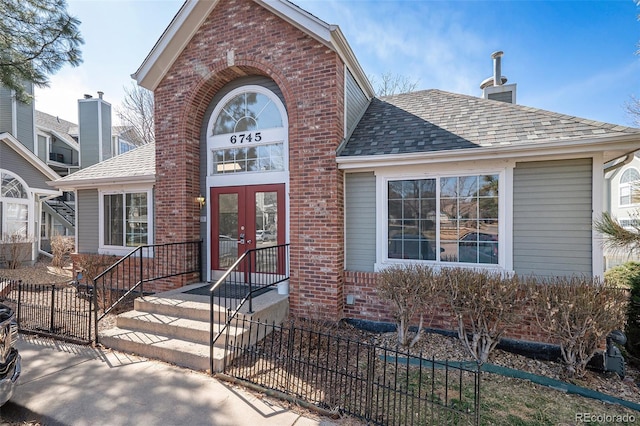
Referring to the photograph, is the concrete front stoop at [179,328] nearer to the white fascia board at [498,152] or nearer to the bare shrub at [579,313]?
the white fascia board at [498,152]

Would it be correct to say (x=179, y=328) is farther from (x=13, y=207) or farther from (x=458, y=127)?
(x=13, y=207)

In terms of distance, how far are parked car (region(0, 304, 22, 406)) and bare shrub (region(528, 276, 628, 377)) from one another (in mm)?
6504

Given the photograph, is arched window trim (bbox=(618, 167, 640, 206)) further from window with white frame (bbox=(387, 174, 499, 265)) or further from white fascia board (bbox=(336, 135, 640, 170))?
window with white frame (bbox=(387, 174, 499, 265))

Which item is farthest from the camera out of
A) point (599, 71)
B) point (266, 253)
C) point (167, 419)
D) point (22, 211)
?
point (22, 211)

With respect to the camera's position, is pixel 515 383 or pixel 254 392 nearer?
pixel 254 392

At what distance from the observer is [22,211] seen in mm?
13625

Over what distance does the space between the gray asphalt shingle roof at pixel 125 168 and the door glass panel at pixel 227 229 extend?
2.09m

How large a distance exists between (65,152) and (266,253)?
2337cm

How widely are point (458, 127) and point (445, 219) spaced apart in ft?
6.45

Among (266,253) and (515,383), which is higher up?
(266,253)

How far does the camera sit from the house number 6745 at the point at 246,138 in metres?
7.04

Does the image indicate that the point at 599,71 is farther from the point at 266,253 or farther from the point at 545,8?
the point at 266,253

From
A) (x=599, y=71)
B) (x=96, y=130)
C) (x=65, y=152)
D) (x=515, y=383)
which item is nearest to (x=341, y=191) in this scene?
(x=515, y=383)

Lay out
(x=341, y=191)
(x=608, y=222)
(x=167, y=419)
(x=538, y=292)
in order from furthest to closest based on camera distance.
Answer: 1. (x=341, y=191)
2. (x=538, y=292)
3. (x=608, y=222)
4. (x=167, y=419)
